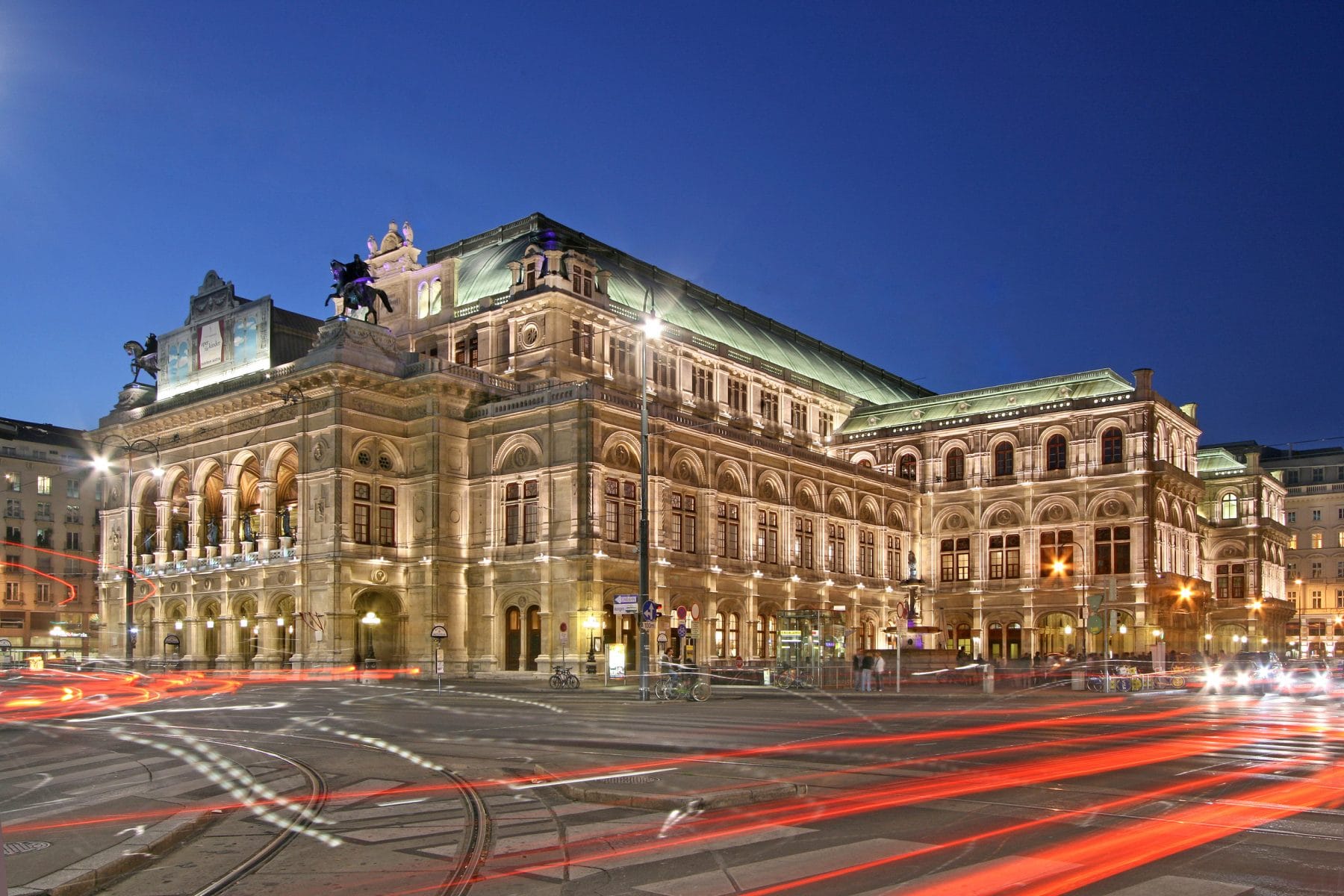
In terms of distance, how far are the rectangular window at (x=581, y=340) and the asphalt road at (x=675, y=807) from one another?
4137 cm

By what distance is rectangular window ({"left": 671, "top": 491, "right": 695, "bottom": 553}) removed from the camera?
210 ft

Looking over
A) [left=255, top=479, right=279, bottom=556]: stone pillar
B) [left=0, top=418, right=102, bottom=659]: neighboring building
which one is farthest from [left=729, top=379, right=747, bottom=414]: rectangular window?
[left=0, top=418, right=102, bottom=659]: neighboring building

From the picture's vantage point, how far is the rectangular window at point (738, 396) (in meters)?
80.2

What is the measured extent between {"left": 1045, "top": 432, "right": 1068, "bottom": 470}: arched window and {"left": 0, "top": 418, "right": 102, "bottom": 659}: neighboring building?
73293 mm

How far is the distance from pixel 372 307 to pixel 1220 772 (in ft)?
182

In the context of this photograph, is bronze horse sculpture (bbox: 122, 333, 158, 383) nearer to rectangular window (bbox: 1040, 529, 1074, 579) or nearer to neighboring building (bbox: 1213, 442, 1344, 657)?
rectangular window (bbox: 1040, 529, 1074, 579)

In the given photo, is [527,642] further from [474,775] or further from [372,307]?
[474,775]

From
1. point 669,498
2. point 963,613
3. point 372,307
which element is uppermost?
point 372,307

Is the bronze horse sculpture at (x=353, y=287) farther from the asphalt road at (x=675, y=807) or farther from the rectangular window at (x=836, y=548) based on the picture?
the asphalt road at (x=675, y=807)

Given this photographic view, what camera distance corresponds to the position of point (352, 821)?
1286 cm

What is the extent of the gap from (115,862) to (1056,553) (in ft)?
257

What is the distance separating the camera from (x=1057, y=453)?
8300 cm

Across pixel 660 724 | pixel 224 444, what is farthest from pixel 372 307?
pixel 660 724

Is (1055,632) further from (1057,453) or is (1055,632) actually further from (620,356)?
(620,356)
